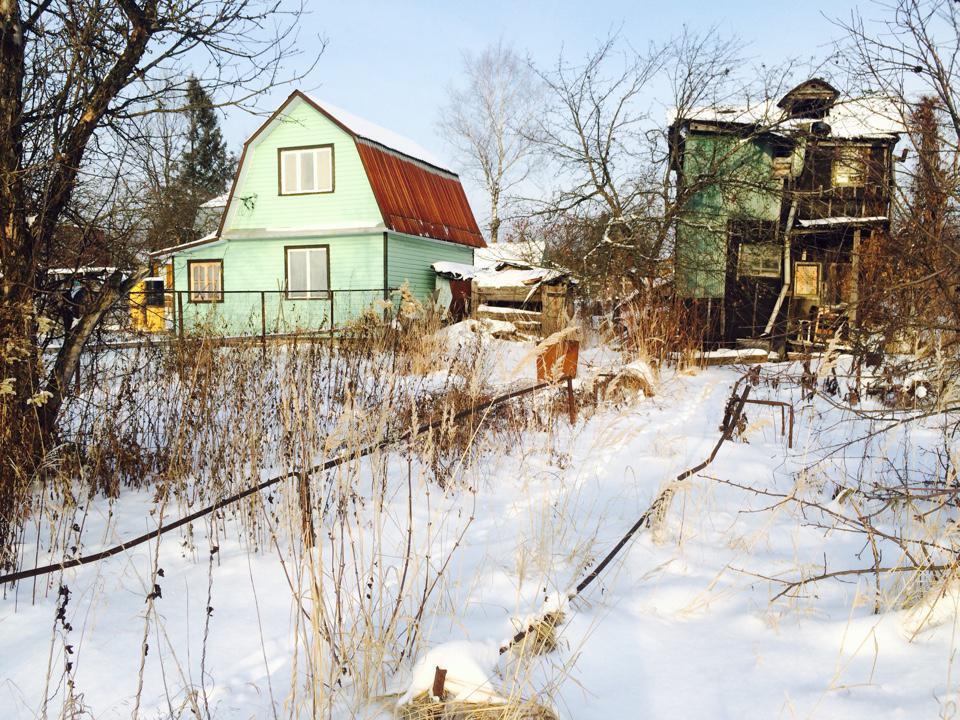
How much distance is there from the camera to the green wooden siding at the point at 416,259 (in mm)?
18641

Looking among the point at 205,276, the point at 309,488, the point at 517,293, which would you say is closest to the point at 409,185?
the point at 517,293

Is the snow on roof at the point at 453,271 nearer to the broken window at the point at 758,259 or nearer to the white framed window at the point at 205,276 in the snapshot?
the white framed window at the point at 205,276

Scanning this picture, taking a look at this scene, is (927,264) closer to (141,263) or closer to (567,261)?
(141,263)

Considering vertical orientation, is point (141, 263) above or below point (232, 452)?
above

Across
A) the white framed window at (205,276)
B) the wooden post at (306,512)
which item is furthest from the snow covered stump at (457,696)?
the white framed window at (205,276)

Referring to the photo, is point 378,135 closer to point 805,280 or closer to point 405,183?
point 405,183

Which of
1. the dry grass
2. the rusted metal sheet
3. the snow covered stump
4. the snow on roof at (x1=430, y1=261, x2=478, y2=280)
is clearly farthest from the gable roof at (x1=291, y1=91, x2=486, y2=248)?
the snow covered stump

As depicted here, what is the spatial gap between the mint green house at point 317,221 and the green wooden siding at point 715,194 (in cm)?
787

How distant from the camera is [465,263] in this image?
76.9 feet

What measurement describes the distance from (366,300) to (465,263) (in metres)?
6.91

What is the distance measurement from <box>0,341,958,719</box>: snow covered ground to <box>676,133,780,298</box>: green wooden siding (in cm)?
1083

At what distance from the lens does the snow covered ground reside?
2166 millimetres

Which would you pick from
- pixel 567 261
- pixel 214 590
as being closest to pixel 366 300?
pixel 567 261

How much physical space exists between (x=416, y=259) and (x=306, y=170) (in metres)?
4.13
